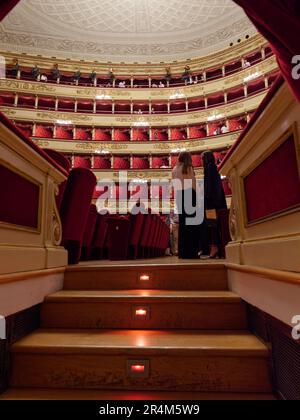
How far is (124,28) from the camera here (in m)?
7.96

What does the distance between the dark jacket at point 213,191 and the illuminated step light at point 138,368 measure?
4.81ft

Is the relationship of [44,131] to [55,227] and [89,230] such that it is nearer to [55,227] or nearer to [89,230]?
[89,230]

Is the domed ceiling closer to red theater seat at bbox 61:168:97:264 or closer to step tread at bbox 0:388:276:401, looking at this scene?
red theater seat at bbox 61:168:97:264

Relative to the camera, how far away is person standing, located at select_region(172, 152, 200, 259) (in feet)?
7.38

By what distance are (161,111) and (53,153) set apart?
7.36m

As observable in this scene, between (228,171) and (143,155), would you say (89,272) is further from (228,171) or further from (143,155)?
(143,155)

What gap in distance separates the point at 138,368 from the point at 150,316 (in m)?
0.25

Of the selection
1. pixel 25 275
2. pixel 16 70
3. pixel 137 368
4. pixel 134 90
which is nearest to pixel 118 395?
pixel 137 368

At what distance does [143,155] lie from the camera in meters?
8.04

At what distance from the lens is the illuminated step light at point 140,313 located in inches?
45.8

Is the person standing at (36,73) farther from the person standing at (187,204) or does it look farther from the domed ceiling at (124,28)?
the person standing at (187,204)

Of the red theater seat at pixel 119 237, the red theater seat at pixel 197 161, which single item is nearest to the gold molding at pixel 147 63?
the red theater seat at pixel 197 161

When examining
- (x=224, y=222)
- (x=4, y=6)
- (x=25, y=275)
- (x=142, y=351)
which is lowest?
(x=142, y=351)

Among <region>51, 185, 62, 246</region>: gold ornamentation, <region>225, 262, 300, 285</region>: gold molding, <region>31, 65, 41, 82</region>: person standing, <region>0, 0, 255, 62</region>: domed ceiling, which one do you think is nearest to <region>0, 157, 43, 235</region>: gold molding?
<region>51, 185, 62, 246</region>: gold ornamentation
